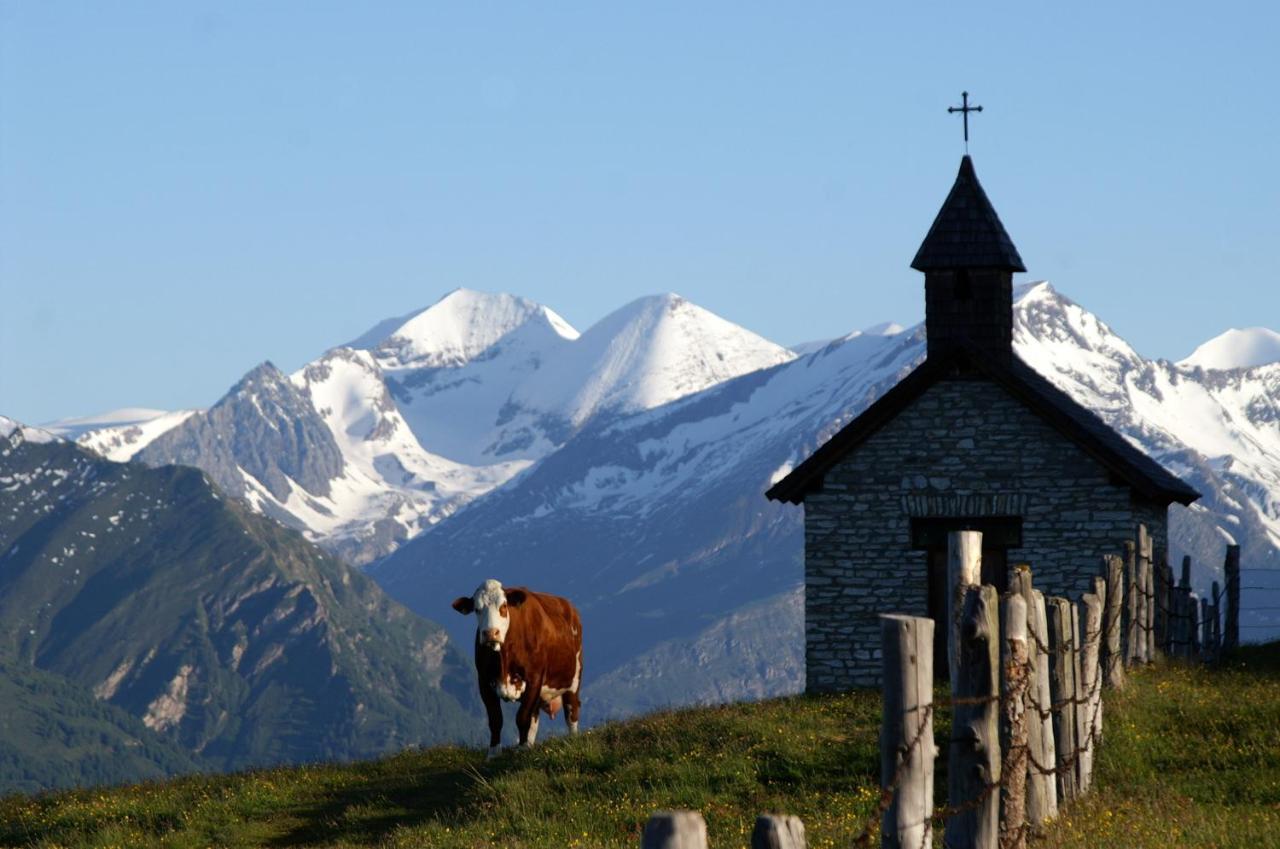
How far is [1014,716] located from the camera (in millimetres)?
16469

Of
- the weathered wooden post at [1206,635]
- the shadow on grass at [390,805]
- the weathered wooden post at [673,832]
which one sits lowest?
the shadow on grass at [390,805]

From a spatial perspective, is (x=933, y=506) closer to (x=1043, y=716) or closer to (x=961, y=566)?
(x=1043, y=716)

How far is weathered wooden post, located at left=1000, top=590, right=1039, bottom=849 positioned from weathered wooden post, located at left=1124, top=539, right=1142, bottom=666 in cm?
1665

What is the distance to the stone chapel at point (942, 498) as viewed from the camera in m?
36.3

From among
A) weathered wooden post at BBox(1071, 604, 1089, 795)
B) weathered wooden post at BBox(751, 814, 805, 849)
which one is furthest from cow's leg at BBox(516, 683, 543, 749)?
weathered wooden post at BBox(751, 814, 805, 849)

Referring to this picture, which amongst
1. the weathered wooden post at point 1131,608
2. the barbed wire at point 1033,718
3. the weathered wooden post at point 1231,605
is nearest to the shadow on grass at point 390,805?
the barbed wire at point 1033,718

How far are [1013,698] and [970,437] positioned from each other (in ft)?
68.0

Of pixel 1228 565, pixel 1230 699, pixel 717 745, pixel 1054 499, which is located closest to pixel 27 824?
pixel 717 745

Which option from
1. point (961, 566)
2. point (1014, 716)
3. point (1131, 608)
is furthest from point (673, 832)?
point (1131, 608)

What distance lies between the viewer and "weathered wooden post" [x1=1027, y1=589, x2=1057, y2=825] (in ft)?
59.2

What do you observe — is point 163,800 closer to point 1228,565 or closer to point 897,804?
point 897,804

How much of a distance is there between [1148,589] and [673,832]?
27158 millimetres

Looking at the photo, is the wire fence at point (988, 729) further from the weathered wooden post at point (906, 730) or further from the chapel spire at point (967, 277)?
the chapel spire at point (967, 277)

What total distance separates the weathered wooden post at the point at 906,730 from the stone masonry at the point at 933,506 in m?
22.6
